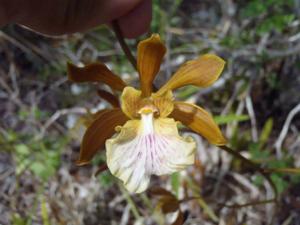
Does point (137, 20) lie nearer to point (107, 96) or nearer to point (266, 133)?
point (107, 96)

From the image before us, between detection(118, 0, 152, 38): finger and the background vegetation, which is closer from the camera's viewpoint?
detection(118, 0, 152, 38): finger

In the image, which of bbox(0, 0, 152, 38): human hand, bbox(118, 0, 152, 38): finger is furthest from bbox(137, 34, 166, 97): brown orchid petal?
bbox(118, 0, 152, 38): finger

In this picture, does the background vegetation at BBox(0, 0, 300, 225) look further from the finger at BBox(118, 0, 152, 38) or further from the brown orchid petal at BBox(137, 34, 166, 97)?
the brown orchid petal at BBox(137, 34, 166, 97)

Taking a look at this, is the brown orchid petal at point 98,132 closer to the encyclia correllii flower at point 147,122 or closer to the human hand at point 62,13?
the encyclia correllii flower at point 147,122

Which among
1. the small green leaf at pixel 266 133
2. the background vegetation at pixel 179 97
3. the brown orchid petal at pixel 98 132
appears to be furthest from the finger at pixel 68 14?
the small green leaf at pixel 266 133

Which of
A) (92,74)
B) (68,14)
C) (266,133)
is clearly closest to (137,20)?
(68,14)

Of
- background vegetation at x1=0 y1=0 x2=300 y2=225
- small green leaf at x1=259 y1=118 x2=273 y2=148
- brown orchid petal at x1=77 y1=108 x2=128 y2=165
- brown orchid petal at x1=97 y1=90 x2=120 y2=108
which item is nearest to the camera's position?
brown orchid petal at x1=77 y1=108 x2=128 y2=165
